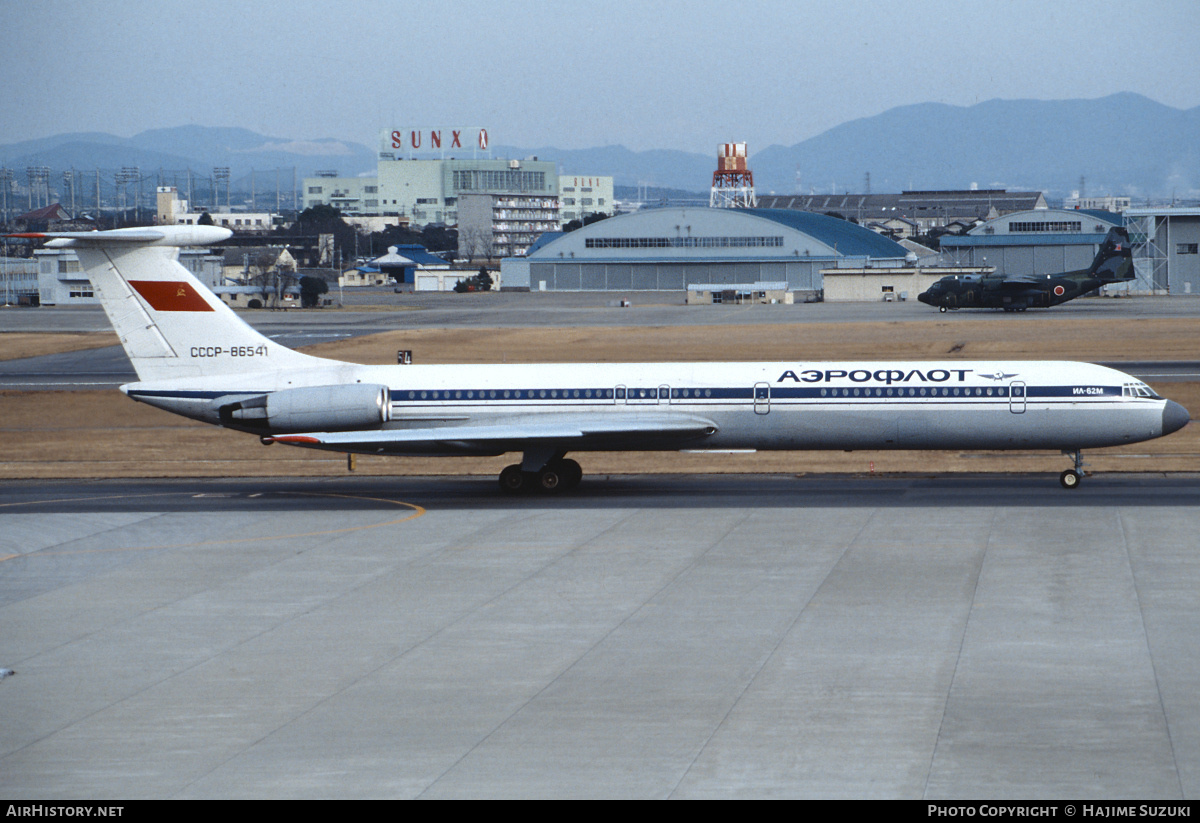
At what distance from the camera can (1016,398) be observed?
117 ft

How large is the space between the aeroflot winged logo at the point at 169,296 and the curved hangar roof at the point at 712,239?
126 m

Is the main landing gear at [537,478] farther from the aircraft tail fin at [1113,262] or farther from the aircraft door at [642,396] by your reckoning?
the aircraft tail fin at [1113,262]

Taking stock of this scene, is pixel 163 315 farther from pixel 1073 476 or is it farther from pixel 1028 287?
pixel 1028 287

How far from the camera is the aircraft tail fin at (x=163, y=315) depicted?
37625 millimetres

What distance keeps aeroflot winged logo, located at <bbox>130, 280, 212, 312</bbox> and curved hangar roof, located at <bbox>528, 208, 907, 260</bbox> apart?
126 metres

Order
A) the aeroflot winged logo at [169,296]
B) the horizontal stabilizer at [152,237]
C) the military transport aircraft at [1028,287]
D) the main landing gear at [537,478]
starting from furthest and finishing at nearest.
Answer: the military transport aircraft at [1028,287] < the aeroflot winged logo at [169,296] < the main landing gear at [537,478] < the horizontal stabilizer at [152,237]

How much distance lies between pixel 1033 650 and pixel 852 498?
49.3 feet

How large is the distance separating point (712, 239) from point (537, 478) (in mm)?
129974

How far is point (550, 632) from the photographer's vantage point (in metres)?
22.3

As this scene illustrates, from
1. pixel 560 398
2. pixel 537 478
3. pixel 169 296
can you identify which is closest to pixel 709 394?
pixel 560 398

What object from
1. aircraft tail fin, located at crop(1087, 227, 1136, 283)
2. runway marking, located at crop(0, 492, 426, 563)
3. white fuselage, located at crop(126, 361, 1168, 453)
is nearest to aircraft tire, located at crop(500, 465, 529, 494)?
white fuselage, located at crop(126, 361, 1168, 453)

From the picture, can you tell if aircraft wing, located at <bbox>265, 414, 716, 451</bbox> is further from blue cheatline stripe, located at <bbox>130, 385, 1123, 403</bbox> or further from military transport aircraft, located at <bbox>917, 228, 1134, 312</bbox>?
military transport aircraft, located at <bbox>917, 228, 1134, 312</bbox>

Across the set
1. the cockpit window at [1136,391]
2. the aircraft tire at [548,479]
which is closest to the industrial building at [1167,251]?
the cockpit window at [1136,391]

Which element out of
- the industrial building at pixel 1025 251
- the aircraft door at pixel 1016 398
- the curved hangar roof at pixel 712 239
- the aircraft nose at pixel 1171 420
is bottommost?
the aircraft nose at pixel 1171 420
